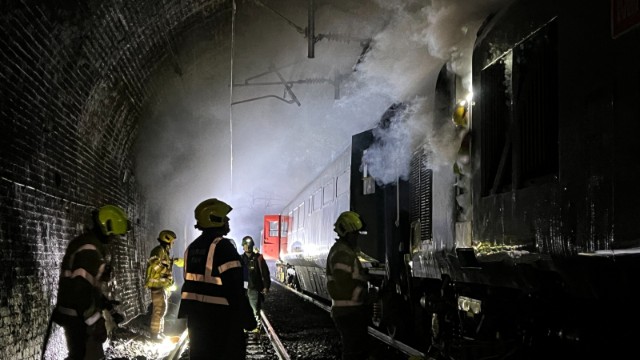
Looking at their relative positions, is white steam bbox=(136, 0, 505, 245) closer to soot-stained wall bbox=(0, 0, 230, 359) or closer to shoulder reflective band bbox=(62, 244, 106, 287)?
soot-stained wall bbox=(0, 0, 230, 359)

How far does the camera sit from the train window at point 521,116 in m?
3.99

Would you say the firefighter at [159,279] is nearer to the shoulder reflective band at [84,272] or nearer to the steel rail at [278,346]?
the steel rail at [278,346]

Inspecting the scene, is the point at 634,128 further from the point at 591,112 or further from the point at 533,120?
the point at 533,120

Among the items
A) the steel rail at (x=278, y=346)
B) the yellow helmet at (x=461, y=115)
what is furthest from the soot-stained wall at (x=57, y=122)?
the yellow helmet at (x=461, y=115)

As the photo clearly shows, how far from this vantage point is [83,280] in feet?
19.7

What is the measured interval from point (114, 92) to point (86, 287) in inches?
208

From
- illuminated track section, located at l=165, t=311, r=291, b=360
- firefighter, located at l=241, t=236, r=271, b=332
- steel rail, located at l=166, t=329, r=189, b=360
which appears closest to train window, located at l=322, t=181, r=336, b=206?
firefighter, located at l=241, t=236, r=271, b=332

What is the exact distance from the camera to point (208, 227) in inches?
221

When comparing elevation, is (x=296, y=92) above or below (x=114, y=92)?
above

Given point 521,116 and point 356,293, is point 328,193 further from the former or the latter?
point 521,116

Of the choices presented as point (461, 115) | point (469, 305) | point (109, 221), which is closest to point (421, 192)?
point (461, 115)

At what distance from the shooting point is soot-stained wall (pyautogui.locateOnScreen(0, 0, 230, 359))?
263 inches

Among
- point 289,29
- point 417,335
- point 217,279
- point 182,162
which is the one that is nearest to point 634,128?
point 217,279

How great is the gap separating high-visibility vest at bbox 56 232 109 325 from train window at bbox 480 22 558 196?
3.43m
